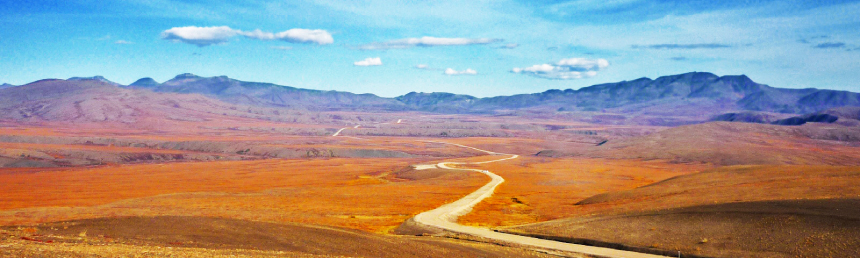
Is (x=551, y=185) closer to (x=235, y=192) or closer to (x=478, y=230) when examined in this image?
(x=235, y=192)

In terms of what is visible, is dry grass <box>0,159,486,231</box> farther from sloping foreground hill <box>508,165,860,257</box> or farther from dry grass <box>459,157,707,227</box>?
sloping foreground hill <box>508,165,860,257</box>

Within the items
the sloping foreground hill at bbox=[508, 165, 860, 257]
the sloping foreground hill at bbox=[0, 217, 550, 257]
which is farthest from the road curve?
the sloping foreground hill at bbox=[0, 217, 550, 257]

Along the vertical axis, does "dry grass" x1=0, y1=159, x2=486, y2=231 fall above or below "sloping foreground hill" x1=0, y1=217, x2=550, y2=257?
below

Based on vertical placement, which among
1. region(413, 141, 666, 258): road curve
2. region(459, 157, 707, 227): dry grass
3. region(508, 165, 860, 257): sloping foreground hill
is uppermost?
region(508, 165, 860, 257): sloping foreground hill

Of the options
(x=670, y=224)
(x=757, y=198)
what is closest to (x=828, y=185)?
(x=757, y=198)

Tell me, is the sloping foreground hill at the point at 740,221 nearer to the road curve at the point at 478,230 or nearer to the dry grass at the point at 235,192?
the road curve at the point at 478,230

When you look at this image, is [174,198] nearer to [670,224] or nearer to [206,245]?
[206,245]
